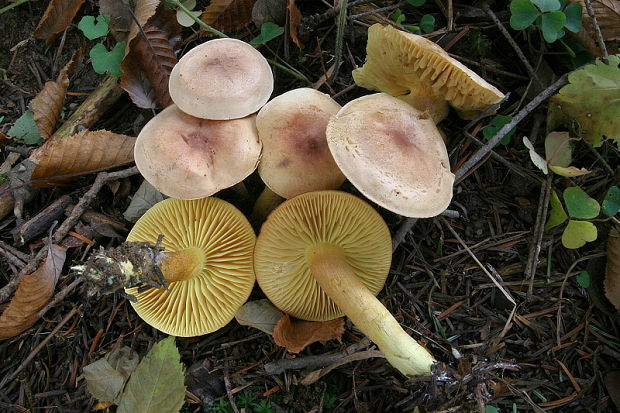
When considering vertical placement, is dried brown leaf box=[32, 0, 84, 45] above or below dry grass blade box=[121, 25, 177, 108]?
above

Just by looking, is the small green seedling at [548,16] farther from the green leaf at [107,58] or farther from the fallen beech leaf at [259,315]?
the green leaf at [107,58]

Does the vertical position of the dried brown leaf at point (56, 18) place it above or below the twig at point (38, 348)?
above

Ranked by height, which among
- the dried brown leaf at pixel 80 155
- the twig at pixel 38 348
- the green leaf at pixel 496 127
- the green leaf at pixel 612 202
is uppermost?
the green leaf at pixel 496 127

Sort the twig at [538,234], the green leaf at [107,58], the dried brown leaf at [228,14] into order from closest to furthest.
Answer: the twig at [538,234], the green leaf at [107,58], the dried brown leaf at [228,14]

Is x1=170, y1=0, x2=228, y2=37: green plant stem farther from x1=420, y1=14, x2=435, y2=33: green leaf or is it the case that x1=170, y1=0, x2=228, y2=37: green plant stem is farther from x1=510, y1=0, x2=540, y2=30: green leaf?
x1=510, y1=0, x2=540, y2=30: green leaf

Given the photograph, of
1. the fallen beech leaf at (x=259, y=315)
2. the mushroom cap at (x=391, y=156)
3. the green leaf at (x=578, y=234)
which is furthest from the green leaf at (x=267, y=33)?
the green leaf at (x=578, y=234)

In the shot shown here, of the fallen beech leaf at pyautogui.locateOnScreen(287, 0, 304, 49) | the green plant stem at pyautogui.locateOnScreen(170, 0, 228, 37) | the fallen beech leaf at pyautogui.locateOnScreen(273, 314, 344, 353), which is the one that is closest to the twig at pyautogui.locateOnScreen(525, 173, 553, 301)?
the fallen beech leaf at pyautogui.locateOnScreen(273, 314, 344, 353)
